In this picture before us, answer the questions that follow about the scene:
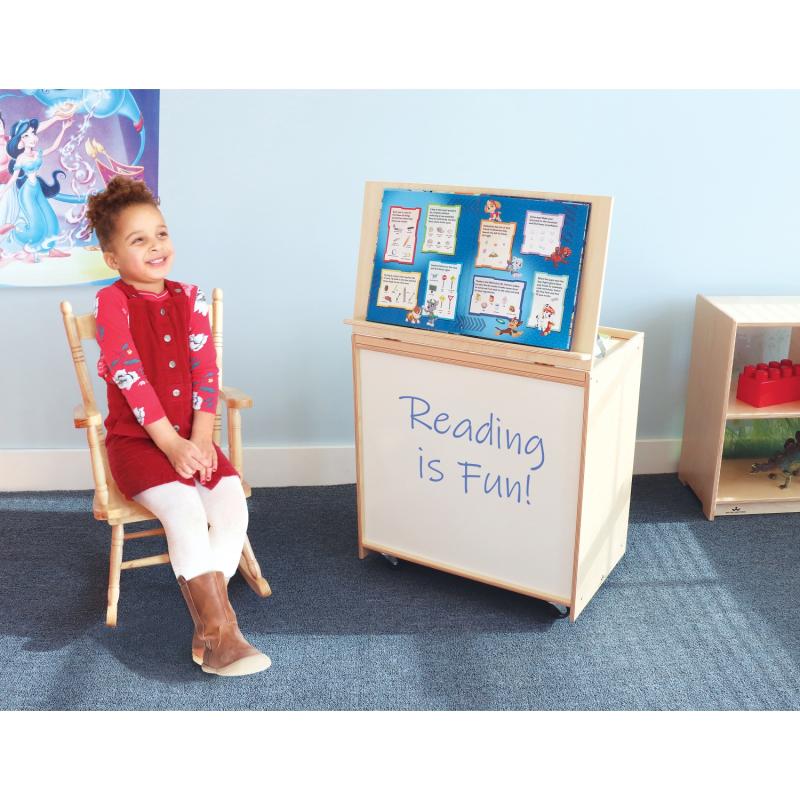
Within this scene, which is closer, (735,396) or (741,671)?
(741,671)

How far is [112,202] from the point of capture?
238 centimetres

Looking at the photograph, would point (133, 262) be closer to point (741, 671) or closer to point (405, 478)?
point (405, 478)

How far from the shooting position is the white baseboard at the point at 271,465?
328cm

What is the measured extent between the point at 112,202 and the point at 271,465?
1232 millimetres

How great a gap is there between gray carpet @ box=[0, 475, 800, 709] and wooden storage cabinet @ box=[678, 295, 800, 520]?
0.07m

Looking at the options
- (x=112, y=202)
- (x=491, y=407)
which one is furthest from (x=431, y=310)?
(x=112, y=202)

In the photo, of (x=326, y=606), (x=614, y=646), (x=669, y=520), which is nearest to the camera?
(x=614, y=646)

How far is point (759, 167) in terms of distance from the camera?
123 inches

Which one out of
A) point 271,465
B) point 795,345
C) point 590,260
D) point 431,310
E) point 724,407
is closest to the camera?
point 590,260

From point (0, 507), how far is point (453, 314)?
1.77 metres

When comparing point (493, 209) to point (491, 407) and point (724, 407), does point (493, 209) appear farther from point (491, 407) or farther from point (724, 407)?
point (724, 407)

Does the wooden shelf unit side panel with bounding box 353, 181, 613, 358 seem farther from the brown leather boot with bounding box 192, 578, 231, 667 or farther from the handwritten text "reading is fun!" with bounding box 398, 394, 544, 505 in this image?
the brown leather boot with bounding box 192, 578, 231, 667

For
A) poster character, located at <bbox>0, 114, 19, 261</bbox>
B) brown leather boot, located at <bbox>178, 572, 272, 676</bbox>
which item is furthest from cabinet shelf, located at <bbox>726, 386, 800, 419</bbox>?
poster character, located at <bbox>0, 114, 19, 261</bbox>

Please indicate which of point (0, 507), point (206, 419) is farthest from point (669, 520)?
point (0, 507)
